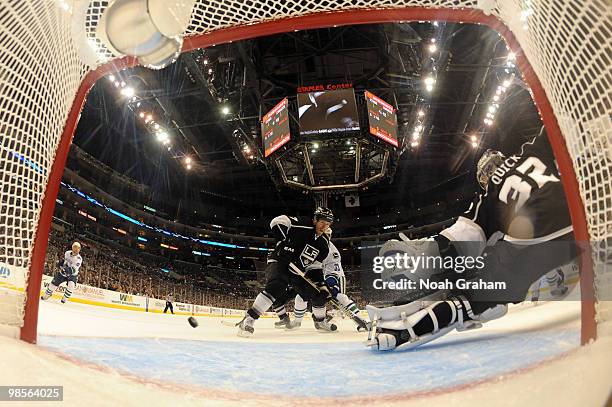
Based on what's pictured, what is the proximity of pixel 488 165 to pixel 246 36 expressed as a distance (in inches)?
43.1

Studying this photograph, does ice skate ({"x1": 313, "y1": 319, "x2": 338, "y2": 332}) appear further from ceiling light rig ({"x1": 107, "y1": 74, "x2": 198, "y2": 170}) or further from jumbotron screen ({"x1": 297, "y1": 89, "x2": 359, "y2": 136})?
ceiling light rig ({"x1": 107, "y1": 74, "x2": 198, "y2": 170})

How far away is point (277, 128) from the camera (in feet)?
21.7

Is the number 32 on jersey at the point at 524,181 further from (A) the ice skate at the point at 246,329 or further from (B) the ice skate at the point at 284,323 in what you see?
(B) the ice skate at the point at 284,323

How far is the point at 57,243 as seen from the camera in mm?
9445

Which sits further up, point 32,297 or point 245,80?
point 245,80

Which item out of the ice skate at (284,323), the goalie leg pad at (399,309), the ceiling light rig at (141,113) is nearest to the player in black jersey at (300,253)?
the ice skate at (284,323)

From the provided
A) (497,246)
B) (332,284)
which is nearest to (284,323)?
(332,284)

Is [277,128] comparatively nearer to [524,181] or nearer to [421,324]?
[421,324]

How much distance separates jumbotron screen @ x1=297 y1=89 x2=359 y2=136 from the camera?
19.4 ft

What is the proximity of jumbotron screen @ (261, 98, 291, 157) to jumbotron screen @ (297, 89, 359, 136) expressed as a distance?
1.70 feet

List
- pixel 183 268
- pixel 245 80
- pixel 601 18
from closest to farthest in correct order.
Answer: pixel 601 18 < pixel 245 80 < pixel 183 268

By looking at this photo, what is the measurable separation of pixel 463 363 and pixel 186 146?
35.3 feet

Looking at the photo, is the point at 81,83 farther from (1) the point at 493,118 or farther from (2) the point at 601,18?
(1) the point at 493,118

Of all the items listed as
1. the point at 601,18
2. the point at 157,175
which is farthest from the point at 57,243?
the point at 601,18
